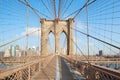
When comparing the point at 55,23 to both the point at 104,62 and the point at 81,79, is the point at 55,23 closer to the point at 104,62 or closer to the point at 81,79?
the point at 104,62

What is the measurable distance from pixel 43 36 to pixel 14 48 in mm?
32269

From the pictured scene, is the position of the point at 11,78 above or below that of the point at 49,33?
below

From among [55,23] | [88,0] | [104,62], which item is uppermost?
[55,23]

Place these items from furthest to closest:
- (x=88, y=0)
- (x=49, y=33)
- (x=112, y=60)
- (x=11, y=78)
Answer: (x=49, y=33), (x=112, y=60), (x=88, y=0), (x=11, y=78)

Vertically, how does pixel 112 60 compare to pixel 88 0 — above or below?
below

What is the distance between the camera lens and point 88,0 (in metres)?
8.74

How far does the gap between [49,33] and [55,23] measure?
17.7ft

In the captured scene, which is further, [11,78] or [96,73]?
[96,73]

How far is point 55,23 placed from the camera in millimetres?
49531

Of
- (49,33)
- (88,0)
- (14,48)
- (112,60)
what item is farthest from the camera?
(49,33)

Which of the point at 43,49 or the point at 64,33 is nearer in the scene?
the point at 43,49

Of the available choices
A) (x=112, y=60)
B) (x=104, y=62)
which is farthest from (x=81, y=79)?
(x=112, y=60)

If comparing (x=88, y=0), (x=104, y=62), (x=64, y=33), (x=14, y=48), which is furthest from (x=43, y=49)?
(x=88, y=0)

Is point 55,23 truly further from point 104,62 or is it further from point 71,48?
point 104,62
